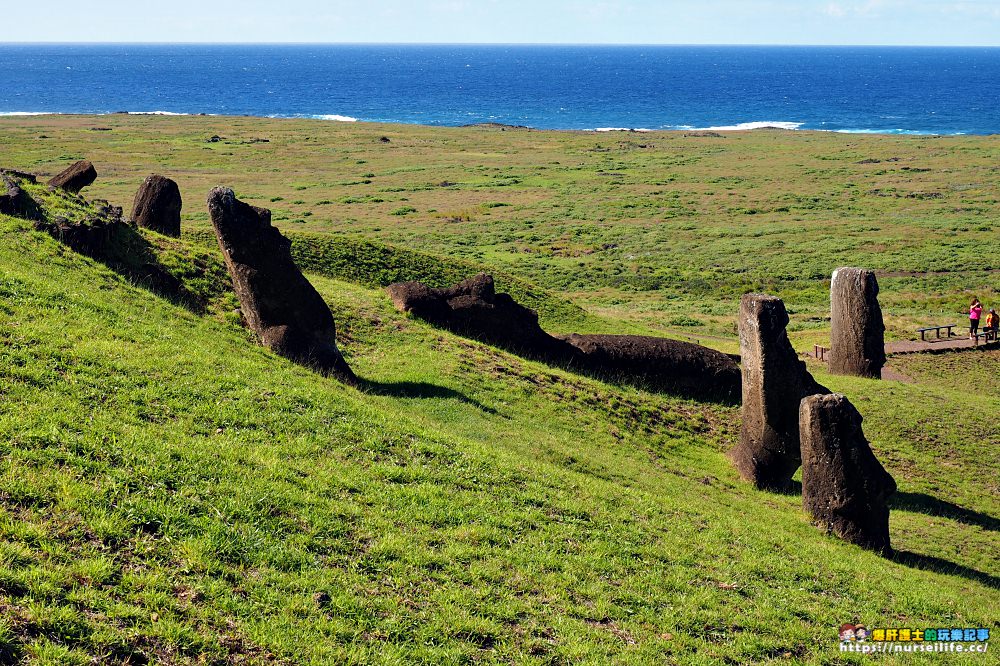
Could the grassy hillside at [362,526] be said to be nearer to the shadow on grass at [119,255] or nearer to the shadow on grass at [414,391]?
the shadow on grass at [414,391]

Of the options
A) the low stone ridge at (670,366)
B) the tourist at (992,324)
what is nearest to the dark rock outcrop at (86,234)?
the low stone ridge at (670,366)

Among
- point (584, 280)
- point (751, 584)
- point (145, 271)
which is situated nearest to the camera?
point (751, 584)

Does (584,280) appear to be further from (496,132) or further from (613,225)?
(496,132)

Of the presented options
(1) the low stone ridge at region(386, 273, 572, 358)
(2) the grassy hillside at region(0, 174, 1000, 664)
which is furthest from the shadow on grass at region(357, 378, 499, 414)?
(1) the low stone ridge at region(386, 273, 572, 358)

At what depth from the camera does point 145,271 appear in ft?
72.8

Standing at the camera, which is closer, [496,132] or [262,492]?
Answer: [262,492]

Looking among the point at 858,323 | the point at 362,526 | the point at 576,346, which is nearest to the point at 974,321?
the point at 858,323

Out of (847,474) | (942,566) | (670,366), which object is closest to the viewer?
(942,566)

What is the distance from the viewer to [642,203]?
68750 mm

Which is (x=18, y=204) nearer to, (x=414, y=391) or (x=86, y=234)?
(x=86, y=234)

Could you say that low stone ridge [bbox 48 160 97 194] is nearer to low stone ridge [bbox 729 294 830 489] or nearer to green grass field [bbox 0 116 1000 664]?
green grass field [bbox 0 116 1000 664]

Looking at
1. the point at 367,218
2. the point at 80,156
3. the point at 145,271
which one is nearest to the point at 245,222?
the point at 145,271

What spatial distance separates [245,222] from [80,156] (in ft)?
232

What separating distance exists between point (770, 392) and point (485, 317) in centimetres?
910
